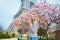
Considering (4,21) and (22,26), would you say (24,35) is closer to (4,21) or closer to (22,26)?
(22,26)

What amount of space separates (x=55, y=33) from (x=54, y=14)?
263 millimetres

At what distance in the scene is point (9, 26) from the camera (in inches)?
107

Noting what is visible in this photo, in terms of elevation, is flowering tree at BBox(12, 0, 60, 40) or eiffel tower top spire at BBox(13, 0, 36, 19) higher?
eiffel tower top spire at BBox(13, 0, 36, 19)

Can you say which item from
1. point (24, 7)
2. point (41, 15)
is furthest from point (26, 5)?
point (41, 15)

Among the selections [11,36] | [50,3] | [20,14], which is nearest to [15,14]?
[20,14]

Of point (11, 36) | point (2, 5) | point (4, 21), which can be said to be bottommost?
point (11, 36)

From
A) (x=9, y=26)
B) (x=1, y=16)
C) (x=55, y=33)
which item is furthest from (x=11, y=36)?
(x=55, y=33)

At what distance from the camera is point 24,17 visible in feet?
8.98

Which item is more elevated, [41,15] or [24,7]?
[24,7]

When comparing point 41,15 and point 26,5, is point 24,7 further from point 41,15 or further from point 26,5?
point 41,15

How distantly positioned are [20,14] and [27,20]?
13cm

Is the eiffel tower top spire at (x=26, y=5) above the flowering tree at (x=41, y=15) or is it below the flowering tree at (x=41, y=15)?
above

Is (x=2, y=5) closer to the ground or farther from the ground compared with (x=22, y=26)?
A: farther from the ground

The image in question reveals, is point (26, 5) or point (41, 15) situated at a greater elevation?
point (26, 5)
